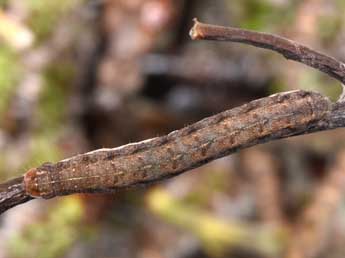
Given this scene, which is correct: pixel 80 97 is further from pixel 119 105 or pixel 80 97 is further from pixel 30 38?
pixel 30 38

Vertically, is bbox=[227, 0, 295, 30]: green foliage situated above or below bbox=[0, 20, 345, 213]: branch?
above

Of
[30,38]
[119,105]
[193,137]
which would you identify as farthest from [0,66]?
[119,105]

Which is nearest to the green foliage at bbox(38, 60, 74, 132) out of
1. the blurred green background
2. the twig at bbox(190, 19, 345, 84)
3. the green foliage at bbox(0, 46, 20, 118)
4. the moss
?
the blurred green background

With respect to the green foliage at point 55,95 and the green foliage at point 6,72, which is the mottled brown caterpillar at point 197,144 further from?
the green foliage at point 55,95

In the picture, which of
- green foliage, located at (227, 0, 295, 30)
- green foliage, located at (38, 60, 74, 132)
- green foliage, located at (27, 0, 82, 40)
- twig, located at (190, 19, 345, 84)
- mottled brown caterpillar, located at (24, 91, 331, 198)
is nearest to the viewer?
twig, located at (190, 19, 345, 84)

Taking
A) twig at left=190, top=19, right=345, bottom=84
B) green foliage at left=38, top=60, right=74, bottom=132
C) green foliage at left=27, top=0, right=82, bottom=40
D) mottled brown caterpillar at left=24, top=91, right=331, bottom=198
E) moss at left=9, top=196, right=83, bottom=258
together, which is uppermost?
green foliage at left=38, top=60, right=74, bottom=132

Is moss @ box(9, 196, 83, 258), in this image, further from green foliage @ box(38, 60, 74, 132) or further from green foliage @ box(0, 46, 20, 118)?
green foliage @ box(38, 60, 74, 132)
